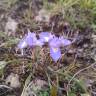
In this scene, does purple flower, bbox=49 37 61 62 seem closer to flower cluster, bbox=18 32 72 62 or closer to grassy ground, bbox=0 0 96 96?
flower cluster, bbox=18 32 72 62

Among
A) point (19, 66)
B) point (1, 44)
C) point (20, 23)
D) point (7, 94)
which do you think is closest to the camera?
point (7, 94)

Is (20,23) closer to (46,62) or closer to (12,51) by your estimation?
(12,51)

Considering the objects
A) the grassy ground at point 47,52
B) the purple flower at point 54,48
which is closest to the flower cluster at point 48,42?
the purple flower at point 54,48

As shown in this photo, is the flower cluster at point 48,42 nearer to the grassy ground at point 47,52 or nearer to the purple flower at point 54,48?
the purple flower at point 54,48

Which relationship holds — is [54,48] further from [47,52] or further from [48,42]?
[47,52]

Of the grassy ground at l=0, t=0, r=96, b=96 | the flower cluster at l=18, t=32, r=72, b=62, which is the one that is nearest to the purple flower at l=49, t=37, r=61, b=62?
the flower cluster at l=18, t=32, r=72, b=62

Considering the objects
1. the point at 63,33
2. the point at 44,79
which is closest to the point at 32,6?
the point at 63,33

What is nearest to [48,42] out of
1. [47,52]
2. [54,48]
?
[54,48]

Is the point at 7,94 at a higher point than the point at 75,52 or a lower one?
lower
